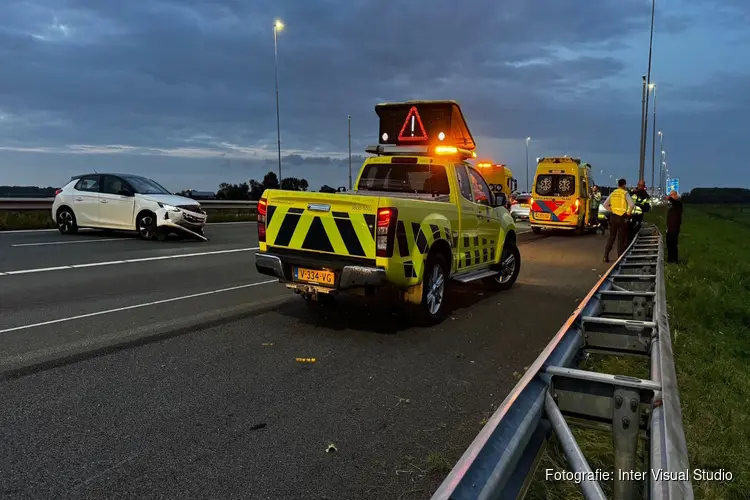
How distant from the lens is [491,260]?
9242 millimetres

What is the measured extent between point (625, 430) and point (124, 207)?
15449mm

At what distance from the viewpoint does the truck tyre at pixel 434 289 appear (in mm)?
6844

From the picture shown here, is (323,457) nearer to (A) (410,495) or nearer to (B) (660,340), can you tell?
(A) (410,495)

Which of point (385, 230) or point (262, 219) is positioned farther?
point (262, 219)

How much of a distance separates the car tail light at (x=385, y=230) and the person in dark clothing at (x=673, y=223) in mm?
9888

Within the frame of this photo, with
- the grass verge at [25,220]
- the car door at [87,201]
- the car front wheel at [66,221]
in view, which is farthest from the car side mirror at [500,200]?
the grass verge at [25,220]

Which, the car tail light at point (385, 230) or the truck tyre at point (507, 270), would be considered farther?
the truck tyre at point (507, 270)

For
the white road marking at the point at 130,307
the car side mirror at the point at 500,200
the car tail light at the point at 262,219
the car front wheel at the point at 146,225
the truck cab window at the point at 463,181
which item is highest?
the truck cab window at the point at 463,181

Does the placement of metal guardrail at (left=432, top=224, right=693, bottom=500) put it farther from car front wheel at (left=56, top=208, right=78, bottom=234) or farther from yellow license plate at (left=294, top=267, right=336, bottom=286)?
car front wheel at (left=56, top=208, right=78, bottom=234)

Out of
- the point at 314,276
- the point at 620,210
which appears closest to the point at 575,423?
the point at 314,276

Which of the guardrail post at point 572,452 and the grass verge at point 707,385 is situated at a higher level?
the guardrail post at point 572,452

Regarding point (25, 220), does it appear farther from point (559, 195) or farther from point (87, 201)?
point (559, 195)

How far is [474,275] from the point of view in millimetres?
8312

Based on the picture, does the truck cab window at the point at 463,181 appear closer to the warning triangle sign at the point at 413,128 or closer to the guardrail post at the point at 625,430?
the warning triangle sign at the point at 413,128
